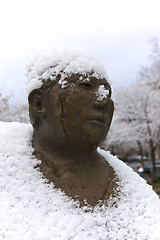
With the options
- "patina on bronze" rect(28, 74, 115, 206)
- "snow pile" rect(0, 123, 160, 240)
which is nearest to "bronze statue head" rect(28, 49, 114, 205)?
"patina on bronze" rect(28, 74, 115, 206)

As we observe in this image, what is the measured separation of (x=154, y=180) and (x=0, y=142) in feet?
37.3

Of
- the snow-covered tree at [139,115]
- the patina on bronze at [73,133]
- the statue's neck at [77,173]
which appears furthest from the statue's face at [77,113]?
the snow-covered tree at [139,115]

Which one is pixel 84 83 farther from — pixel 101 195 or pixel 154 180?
pixel 154 180

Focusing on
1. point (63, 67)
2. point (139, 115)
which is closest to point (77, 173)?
point (63, 67)

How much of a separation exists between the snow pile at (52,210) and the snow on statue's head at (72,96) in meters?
0.40

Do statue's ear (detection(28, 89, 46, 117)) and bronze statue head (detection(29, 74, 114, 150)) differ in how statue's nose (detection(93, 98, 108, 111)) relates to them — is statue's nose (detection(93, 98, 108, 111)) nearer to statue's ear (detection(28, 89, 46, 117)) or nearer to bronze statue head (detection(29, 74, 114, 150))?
bronze statue head (detection(29, 74, 114, 150))

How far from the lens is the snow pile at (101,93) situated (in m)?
2.17

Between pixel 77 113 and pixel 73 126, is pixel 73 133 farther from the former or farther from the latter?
pixel 77 113

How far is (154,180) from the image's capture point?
41.0ft

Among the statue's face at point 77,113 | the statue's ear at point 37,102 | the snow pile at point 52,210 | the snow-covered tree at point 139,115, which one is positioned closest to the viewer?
the snow pile at point 52,210

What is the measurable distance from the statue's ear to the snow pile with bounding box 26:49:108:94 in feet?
0.16

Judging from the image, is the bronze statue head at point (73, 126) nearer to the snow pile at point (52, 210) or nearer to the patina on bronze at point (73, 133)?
the patina on bronze at point (73, 133)

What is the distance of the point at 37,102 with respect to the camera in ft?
7.63

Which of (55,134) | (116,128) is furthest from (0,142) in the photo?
(116,128)
